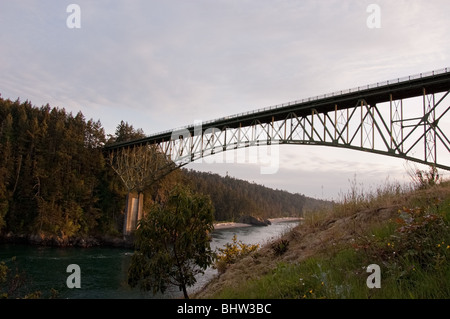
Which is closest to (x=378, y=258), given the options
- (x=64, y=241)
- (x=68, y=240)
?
(x=64, y=241)

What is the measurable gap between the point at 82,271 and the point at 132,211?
839 inches

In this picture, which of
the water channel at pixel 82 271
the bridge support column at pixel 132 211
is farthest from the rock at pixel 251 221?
the water channel at pixel 82 271

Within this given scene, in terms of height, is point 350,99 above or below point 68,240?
above

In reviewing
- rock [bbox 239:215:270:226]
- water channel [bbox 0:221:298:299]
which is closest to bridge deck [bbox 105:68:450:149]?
water channel [bbox 0:221:298:299]

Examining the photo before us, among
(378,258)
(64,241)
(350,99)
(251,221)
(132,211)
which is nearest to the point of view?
(378,258)

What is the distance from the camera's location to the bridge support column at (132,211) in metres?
46.3

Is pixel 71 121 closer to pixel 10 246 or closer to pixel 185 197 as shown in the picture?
pixel 10 246

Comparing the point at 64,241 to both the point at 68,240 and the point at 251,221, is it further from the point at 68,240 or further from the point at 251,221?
the point at 251,221

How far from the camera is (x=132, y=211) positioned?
4747 cm

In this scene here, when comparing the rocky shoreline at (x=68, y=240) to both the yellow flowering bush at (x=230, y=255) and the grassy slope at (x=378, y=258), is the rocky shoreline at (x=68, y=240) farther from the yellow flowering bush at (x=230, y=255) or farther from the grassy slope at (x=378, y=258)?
the grassy slope at (x=378, y=258)

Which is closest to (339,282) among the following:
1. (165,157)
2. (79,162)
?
(165,157)

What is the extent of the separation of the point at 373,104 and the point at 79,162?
45725 millimetres

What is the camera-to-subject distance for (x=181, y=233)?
11.2 m

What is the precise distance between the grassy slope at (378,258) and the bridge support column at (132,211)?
42.3 metres
